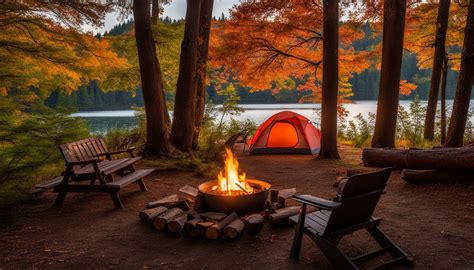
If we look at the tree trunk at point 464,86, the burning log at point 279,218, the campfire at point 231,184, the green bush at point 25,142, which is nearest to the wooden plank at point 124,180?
the green bush at point 25,142

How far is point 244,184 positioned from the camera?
17.4 feet

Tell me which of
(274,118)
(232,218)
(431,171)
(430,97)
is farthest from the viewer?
(430,97)

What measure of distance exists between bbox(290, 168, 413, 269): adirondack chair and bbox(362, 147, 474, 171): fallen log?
10.4ft

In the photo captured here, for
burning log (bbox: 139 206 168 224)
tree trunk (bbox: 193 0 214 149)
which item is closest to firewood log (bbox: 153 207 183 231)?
burning log (bbox: 139 206 168 224)

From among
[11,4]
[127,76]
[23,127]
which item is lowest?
[23,127]

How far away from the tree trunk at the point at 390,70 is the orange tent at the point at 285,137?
96.0 inches

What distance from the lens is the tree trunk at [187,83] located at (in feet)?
31.2

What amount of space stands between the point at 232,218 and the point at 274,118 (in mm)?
7414

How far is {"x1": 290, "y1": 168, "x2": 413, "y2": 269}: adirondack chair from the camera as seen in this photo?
120 inches

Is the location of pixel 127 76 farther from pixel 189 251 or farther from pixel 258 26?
pixel 189 251

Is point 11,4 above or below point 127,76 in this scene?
above

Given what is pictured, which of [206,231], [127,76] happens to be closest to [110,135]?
[127,76]

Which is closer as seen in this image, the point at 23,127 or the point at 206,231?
the point at 206,231

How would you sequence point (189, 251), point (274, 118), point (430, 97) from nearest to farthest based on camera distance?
point (189, 251) → point (274, 118) → point (430, 97)
